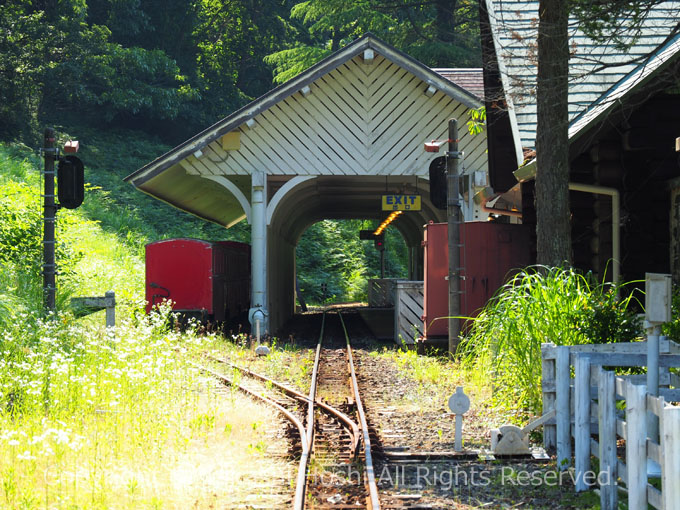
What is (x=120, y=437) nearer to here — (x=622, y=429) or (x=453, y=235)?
(x=622, y=429)

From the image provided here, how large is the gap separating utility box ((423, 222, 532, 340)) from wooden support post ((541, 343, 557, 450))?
7308mm

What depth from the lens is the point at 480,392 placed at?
1045 centimetres

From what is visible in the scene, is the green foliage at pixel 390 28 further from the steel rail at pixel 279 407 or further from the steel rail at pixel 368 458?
the steel rail at pixel 368 458

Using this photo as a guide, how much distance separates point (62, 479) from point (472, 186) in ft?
45.8

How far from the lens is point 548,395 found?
763 cm

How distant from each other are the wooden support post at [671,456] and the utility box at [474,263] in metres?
10.4

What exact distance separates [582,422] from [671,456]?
5.87ft

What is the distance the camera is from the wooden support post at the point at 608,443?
18.8ft

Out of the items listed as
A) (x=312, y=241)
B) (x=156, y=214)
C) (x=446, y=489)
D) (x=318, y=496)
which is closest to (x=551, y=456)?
(x=446, y=489)

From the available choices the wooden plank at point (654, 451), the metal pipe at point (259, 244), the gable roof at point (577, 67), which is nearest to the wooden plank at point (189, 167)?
the metal pipe at point (259, 244)

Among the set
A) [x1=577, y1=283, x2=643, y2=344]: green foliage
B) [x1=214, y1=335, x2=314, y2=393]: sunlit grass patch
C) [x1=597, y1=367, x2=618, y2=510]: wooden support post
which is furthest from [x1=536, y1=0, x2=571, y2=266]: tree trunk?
[x1=597, y1=367, x2=618, y2=510]: wooden support post

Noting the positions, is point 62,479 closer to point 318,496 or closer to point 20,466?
point 20,466

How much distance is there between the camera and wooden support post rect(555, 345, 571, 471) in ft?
22.8

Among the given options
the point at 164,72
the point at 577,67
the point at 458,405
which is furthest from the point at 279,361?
the point at 164,72
